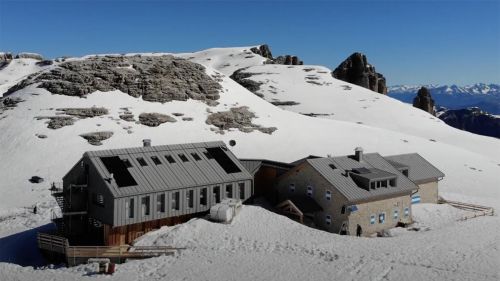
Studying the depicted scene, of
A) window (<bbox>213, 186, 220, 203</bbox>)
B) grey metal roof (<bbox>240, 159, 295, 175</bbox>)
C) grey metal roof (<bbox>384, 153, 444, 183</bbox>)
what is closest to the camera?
window (<bbox>213, 186, 220, 203</bbox>)

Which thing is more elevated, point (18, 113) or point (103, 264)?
point (18, 113)

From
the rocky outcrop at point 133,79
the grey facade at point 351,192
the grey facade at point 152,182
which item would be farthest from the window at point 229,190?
the rocky outcrop at point 133,79

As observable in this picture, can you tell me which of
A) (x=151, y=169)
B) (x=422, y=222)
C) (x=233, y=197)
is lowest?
(x=422, y=222)

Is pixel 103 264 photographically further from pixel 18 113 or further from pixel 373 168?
pixel 18 113

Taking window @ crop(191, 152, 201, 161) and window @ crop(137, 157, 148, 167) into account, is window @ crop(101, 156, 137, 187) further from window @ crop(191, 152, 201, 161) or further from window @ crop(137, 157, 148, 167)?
window @ crop(191, 152, 201, 161)

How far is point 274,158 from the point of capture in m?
69.2

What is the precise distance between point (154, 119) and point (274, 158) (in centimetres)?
2223

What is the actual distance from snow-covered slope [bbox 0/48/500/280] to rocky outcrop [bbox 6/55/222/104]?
1910 millimetres

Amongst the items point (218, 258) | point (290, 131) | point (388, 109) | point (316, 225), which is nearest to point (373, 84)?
point (388, 109)

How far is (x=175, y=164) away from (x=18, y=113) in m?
48.2

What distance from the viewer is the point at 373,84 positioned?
178 m

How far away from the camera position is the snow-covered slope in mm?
28578

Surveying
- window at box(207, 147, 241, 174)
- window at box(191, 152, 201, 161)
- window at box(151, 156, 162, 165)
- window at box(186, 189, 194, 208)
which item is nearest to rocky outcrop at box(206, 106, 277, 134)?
window at box(207, 147, 241, 174)

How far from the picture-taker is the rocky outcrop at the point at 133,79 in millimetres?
81188
